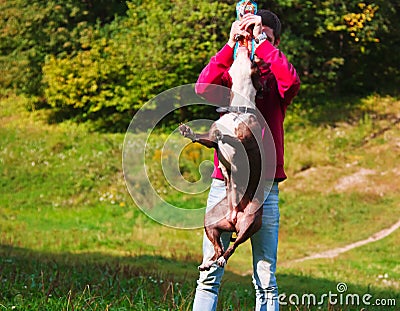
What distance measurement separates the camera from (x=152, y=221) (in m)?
16.7

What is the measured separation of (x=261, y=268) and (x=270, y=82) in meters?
1.10

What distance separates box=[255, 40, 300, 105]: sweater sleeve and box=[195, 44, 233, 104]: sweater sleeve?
0.67 ft

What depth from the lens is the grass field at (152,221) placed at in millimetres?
7367

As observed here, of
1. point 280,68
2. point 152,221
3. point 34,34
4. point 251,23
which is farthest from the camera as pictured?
point 34,34

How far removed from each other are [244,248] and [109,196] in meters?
4.54

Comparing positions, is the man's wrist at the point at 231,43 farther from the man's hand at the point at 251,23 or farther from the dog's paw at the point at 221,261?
the dog's paw at the point at 221,261

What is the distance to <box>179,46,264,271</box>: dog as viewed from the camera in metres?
3.40

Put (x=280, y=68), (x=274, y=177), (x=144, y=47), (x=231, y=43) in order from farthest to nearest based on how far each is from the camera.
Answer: (x=144, y=47) < (x=274, y=177) < (x=280, y=68) < (x=231, y=43)

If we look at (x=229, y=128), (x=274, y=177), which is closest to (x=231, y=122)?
(x=229, y=128)

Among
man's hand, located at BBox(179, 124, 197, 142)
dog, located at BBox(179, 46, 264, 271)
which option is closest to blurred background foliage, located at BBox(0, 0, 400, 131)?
dog, located at BBox(179, 46, 264, 271)

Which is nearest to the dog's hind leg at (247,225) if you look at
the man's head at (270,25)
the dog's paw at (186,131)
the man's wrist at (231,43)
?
A: the dog's paw at (186,131)

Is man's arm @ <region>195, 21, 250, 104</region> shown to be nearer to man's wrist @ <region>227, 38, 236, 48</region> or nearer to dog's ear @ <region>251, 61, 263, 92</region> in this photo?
man's wrist @ <region>227, 38, 236, 48</region>

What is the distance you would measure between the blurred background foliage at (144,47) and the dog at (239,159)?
59.2 ft

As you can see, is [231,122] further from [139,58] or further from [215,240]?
[139,58]
